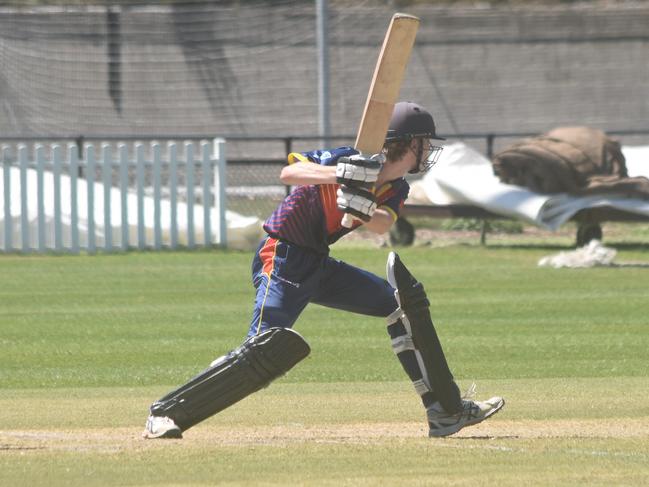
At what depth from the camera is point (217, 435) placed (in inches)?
295

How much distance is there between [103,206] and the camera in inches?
758

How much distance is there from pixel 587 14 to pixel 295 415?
2498 centimetres

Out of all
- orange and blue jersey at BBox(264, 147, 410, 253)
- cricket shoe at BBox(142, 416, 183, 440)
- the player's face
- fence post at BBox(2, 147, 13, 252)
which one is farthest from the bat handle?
fence post at BBox(2, 147, 13, 252)

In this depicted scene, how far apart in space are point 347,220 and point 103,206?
41.4ft

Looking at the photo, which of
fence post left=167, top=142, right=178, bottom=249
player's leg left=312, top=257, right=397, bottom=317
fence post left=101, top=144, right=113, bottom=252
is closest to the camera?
player's leg left=312, top=257, right=397, bottom=317

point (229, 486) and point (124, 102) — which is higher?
point (229, 486)

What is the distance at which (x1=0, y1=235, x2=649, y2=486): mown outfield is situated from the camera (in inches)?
251

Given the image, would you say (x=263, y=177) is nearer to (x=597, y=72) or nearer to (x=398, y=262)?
(x=597, y=72)

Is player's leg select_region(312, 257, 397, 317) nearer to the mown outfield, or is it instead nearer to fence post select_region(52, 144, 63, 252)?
the mown outfield

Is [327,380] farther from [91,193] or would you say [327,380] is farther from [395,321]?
[91,193]

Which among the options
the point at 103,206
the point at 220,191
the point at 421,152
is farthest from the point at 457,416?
the point at 103,206

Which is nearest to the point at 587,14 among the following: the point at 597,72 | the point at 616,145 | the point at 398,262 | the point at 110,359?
the point at 597,72

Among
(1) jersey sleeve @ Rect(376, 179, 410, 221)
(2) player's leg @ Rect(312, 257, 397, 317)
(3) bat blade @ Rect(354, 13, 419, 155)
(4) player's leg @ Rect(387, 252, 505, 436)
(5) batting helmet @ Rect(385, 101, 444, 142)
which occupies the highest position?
Result: (3) bat blade @ Rect(354, 13, 419, 155)

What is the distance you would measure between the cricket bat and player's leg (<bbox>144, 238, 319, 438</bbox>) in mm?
400
